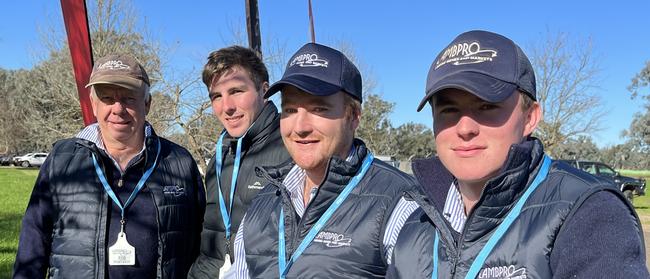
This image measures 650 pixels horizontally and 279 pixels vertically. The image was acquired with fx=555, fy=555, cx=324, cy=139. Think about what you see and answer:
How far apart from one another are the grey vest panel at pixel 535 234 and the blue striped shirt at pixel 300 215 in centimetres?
48

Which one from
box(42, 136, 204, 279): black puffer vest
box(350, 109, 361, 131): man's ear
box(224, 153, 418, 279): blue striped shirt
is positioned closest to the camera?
box(224, 153, 418, 279): blue striped shirt

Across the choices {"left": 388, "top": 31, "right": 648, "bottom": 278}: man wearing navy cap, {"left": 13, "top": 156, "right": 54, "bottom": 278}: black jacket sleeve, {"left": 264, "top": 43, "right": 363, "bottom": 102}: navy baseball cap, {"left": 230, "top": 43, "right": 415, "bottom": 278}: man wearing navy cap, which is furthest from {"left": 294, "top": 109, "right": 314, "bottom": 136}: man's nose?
{"left": 13, "top": 156, "right": 54, "bottom": 278}: black jacket sleeve

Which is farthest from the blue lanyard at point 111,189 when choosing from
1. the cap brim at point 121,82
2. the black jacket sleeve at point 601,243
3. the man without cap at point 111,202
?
the black jacket sleeve at point 601,243

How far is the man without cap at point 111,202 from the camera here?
9.73 feet

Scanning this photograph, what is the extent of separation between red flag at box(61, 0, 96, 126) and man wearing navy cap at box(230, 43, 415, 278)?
3235 mm

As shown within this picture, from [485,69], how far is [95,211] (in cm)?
229

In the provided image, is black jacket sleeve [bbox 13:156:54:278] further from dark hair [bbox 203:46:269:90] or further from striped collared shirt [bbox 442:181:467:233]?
striped collared shirt [bbox 442:181:467:233]

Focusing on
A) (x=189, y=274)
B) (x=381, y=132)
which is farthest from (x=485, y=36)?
(x=381, y=132)

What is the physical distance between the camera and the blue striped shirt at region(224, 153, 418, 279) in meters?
2.08

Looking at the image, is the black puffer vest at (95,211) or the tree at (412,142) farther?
the tree at (412,142)

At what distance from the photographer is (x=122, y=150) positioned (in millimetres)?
3225

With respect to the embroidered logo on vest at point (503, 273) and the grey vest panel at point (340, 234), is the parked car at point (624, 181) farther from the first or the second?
the embroidered logo on vest at point (503, 273)

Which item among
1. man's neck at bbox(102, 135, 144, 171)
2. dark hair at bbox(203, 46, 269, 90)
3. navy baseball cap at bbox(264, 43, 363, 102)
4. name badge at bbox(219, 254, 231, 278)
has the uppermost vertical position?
dark hair at bbox(203, 46, 269, 90)

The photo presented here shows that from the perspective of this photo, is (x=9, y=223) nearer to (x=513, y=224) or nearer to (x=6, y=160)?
(x=513, y=224)
